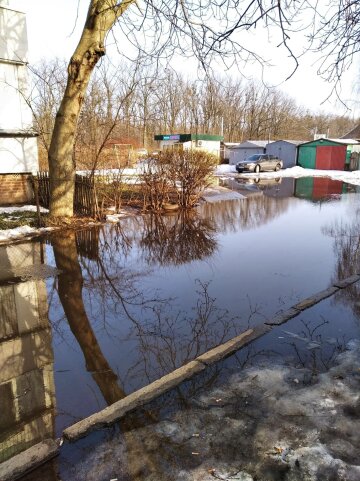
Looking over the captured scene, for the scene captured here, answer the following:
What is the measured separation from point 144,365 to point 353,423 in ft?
7.25

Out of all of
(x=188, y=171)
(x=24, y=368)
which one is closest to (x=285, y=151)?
(x=188, y=171)

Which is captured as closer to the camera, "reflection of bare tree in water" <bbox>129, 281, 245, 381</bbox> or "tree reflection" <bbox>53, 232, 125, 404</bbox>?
"tree reflection" <bbox>53, 232, 125, 404</bbox>

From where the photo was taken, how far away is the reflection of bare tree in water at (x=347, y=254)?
626 cm

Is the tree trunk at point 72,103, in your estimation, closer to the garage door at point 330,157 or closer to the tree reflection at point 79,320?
the tree reflection at point 79,320

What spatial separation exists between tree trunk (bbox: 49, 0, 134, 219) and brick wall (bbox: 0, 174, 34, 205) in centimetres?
334

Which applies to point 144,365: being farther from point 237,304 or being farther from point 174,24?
point 174,24

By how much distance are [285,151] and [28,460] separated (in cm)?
4612

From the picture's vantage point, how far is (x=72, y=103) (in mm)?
10766

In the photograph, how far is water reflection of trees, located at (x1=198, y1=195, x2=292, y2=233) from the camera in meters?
12.9

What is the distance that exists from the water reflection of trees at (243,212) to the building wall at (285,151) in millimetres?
27295

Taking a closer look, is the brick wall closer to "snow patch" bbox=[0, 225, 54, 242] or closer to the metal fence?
the metal fence

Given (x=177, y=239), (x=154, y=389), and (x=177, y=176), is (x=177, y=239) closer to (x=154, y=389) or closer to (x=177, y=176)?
(x=177, y=176)

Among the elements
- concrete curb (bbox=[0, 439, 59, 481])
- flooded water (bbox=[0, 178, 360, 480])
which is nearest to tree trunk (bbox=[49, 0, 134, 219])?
flooded water (bbox=[0, 178, 360, 480])

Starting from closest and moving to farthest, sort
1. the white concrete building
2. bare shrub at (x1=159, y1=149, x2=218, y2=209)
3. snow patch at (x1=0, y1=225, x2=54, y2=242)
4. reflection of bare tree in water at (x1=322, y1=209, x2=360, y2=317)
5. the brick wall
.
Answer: reflection of bare tree in water at (x1=322, y1=209, x2=360, y2=317), snow patch at (x1=0, y1=225, x2=54, y2=242), the white concrete building, the brick wall, bare shrub at (x1=159, y1=149, x2=218, y2=209)
